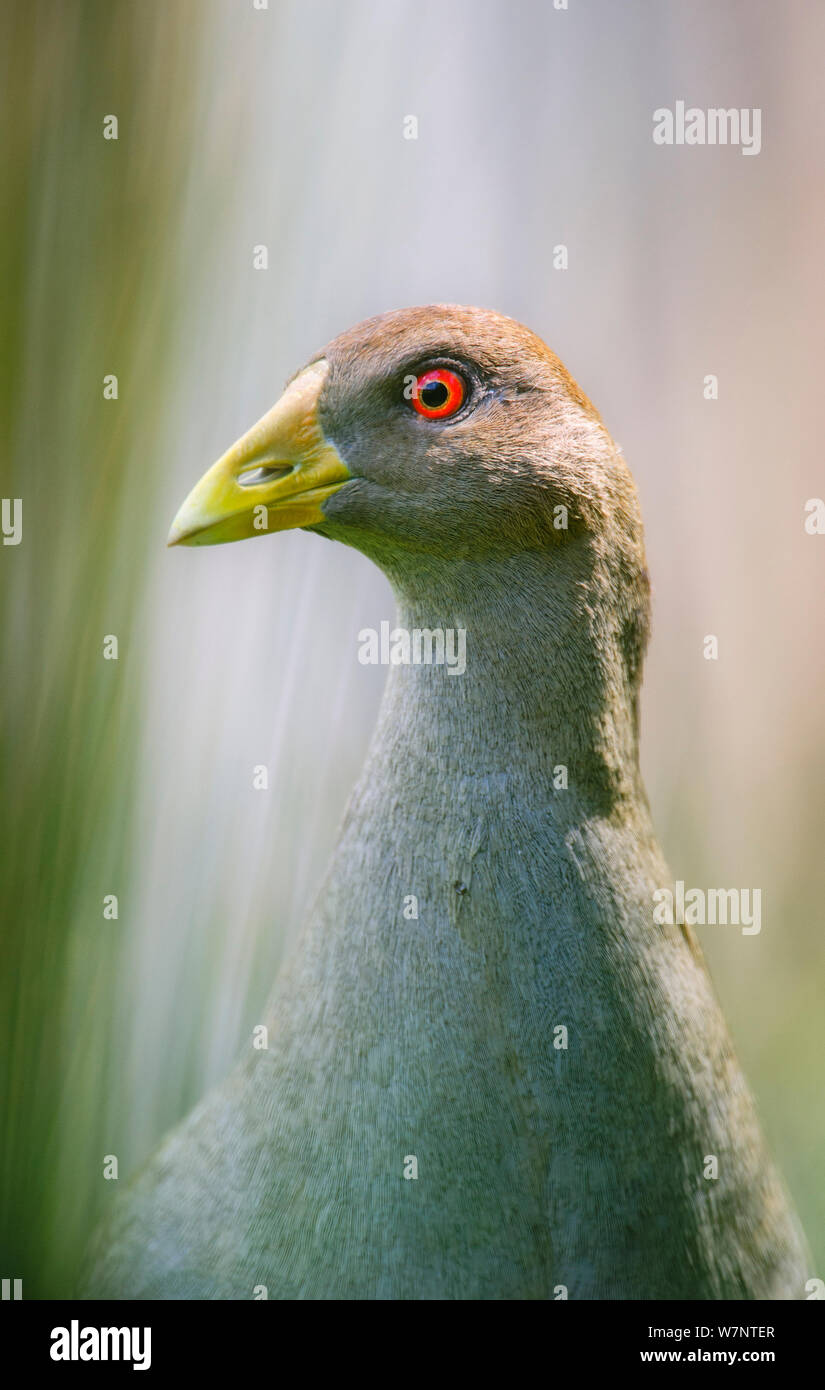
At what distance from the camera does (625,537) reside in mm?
1062

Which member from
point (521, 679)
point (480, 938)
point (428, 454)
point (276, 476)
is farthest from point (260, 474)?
point (480, 938)

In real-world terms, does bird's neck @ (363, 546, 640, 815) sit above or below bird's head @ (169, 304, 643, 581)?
below

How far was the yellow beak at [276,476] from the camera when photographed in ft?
3.38

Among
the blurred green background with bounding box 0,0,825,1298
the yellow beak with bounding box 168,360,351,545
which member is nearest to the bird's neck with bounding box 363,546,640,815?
the yellow beak with bounding box 168,360,351,545

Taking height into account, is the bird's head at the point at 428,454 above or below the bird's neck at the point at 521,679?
above

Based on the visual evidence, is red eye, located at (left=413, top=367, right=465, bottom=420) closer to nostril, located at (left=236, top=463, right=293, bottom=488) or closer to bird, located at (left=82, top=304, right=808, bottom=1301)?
bird, located at (left=82, top=304, right=808, bottom=1301)

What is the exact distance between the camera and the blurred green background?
967 millimetres

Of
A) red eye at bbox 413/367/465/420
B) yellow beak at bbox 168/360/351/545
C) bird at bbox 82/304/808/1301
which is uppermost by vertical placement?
red eye at bbox 413/367/465/420

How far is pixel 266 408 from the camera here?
126 centimetres

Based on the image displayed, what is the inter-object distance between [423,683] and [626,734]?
22cm

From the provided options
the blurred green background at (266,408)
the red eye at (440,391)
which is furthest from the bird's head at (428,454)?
the blurred green background at (266,408)

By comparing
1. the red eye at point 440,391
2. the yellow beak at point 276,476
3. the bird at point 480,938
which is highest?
the red eye at point 440,391

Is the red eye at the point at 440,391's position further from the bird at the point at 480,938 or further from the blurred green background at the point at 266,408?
the blurred green background at the point at 266,408
